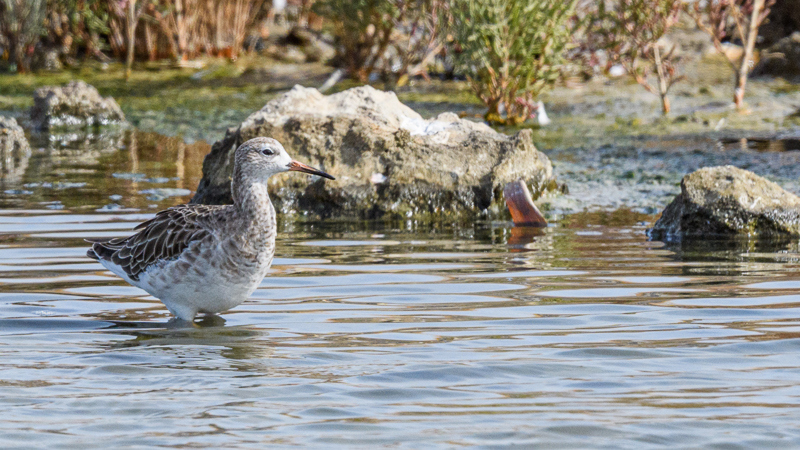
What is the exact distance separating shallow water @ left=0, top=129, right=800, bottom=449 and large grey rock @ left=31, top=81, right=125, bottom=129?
768cm

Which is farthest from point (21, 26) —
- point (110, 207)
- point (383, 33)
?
point (110, 207)

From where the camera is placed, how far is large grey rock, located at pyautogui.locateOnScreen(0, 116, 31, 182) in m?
13.2

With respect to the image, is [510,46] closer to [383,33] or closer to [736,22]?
[736,22]

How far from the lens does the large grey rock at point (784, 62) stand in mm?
18055

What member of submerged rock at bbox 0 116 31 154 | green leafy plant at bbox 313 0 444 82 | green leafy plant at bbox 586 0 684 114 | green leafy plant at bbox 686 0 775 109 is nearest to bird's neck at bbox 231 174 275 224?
submerged rock at bbox 0 116 31 154

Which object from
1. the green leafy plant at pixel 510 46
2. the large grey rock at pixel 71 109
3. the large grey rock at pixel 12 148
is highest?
the green leafy plant at pixel 510 46

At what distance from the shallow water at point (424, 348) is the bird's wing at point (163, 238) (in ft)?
1.14

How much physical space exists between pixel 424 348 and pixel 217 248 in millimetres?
1287

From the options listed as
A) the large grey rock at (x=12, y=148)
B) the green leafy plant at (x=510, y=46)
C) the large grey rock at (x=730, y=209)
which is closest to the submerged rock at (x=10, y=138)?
the large grey rock at (x=12, y=148)

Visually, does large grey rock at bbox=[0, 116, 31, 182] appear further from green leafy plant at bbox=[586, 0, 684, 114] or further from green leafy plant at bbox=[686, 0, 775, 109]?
green leafy plant at bbox=[686, 0, 775, 109]

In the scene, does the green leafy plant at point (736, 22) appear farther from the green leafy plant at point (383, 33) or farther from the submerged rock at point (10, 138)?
the submerged rock at point (10, 138)

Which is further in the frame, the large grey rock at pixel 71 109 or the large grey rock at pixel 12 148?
the large grey rock at pixel 71 109

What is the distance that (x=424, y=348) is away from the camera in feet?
18.6

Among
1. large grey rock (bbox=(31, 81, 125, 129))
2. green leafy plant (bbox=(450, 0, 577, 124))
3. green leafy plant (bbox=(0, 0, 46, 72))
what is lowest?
large grey rock (bbox=(31, 81, 125, 129))
